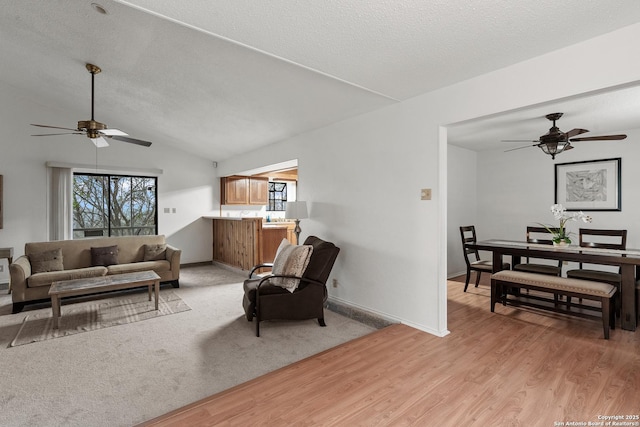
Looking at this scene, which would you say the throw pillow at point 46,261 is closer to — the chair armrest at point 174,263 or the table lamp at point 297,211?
the chair armrest at point 174,263

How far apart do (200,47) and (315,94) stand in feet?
3.90

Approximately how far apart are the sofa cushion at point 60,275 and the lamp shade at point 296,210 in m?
2.96

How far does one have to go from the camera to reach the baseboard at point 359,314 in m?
3.47

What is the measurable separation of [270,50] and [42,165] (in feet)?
18.5

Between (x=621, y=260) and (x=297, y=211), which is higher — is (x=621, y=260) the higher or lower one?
the lower one

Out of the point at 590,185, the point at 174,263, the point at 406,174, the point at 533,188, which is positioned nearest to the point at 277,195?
the point at 174,263

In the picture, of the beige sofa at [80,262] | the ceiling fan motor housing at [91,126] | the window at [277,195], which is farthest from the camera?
the window at [277,195]

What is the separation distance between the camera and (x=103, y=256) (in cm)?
491

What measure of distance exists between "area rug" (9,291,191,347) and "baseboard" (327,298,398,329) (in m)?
1.99

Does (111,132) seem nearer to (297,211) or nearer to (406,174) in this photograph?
(297,211)

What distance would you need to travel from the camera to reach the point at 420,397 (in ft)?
6.66

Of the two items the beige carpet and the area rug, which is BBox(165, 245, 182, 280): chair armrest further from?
the beige carpet

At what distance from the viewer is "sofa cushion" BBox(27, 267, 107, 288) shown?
4086 millimetres

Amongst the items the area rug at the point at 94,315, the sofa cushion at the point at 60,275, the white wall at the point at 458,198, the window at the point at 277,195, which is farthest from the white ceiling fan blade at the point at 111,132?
the white wall at the point at 458,198
